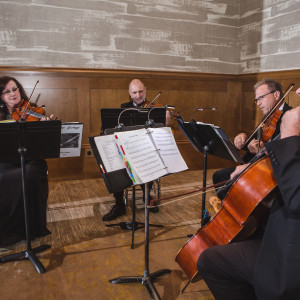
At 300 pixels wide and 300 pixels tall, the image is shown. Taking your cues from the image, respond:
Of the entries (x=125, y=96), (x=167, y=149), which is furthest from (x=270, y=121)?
(x=125, y=96)

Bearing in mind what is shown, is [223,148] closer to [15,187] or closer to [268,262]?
[268,262]

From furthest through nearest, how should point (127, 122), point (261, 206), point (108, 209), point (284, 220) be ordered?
point (108, 209), point (127, 122), point (261, 206), point (284, 220)

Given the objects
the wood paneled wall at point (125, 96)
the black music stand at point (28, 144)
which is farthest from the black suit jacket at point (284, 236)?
the wood paneled wall at point (125, 96)

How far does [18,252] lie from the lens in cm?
239

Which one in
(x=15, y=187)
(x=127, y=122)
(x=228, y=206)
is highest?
(x=127, y=122)

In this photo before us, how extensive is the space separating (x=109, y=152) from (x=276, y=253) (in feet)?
3.60

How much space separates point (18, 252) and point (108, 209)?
1.11 metres

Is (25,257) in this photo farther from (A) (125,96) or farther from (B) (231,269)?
(A) (125,96)

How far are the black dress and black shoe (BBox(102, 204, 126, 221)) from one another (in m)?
0.58

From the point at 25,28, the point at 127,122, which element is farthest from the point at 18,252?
the point at 25,28

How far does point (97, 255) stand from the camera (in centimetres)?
238

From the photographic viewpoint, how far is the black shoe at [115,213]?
3.04 m

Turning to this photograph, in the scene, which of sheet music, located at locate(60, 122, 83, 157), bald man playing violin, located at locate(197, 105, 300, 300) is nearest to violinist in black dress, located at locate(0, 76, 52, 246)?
sheet music, located at locate(60, 122, 83, 157)

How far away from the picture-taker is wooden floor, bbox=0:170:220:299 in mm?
1938
